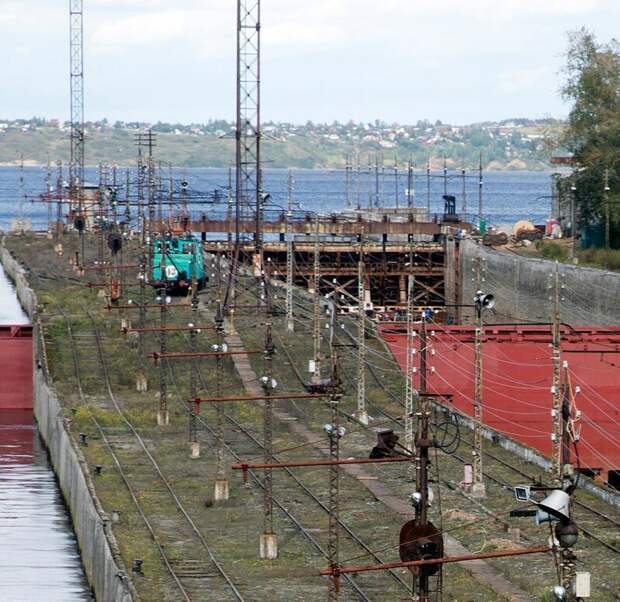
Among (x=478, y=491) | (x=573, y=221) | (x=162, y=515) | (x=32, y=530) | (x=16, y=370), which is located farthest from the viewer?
(x=573, y=221)

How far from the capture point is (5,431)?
7312 cm

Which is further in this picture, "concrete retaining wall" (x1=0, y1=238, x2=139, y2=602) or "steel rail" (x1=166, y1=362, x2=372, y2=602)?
"concrete retaining wall" (x1=0, y1=238, x2=139, y2=602)

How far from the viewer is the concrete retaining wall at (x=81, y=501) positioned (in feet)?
129

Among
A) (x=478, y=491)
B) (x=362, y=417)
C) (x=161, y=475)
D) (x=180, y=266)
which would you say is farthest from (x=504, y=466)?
(x=180, y=266)

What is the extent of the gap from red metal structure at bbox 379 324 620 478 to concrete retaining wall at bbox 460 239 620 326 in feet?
9.23

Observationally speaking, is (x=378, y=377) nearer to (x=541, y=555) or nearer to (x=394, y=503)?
(x=394, y=503)

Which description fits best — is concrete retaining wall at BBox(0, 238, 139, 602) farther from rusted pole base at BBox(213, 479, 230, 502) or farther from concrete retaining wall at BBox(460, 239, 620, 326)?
concrete retaining wall at BBox(460, 239, 620, 326)

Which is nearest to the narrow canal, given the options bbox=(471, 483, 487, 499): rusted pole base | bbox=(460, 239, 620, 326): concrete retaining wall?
bbox=(471, 483, 487, 499): rusted pole base

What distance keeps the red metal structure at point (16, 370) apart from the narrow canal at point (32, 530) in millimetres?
3880

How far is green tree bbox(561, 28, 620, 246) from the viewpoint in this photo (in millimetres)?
101562

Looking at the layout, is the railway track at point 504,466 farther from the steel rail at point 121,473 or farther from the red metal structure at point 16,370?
the red metal structure at point 16,370

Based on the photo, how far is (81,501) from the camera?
50000 mm

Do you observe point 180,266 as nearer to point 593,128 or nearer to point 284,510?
point 593,128

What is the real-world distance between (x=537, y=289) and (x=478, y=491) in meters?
42.0
